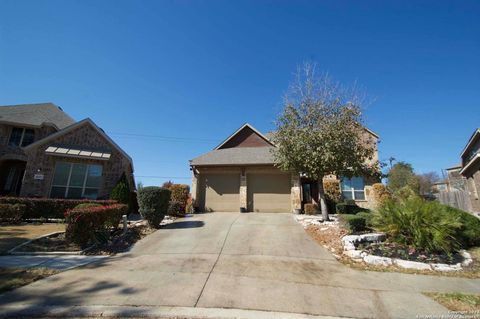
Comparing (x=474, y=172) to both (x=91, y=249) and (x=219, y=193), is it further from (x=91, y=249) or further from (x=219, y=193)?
(x=91, y=249)

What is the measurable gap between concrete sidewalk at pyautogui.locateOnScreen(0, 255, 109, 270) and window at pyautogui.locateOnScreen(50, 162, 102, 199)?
898 cm

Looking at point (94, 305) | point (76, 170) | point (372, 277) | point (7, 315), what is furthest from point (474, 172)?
point (76, 170)

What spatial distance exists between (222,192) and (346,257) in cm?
1087

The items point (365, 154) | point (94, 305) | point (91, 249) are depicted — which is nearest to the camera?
point (94, 305)

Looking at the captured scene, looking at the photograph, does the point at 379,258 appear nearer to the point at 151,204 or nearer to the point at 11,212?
the point at 151,204

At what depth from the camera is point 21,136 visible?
17.2 metres

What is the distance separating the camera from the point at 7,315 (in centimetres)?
376

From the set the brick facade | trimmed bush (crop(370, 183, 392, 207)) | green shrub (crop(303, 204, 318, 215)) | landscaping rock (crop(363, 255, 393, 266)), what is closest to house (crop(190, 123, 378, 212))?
green shrub (crop(303, 204, 318, 215))

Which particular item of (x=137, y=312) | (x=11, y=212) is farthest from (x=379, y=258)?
(x=11, y=212)

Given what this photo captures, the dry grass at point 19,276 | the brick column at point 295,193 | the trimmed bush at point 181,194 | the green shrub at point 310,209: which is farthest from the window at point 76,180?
the green shrub at point 310,209

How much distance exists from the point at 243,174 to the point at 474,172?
18156mm

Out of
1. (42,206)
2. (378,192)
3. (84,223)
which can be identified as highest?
(378,192)

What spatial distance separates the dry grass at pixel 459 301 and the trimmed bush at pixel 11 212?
1578 centimetres

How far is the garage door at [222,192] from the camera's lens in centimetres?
1692
